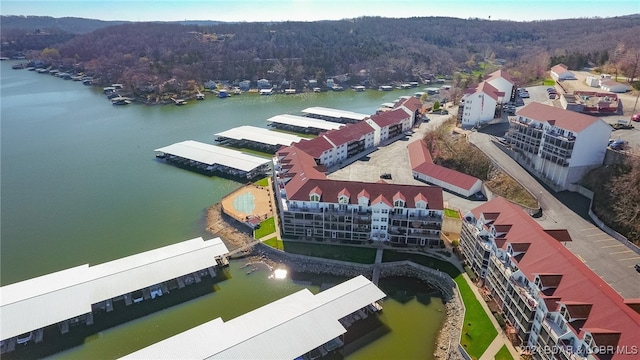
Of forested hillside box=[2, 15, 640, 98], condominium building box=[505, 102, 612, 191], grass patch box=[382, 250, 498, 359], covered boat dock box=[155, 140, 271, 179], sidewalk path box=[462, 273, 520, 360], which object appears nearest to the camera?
sidewalk path box=[462, 273, 520, 360]

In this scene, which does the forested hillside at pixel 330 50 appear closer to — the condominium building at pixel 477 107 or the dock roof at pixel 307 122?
the condominium building at pixel 477 107

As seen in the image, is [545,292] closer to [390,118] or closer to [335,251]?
[335,251]

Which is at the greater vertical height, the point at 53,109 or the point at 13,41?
the point at 13,41

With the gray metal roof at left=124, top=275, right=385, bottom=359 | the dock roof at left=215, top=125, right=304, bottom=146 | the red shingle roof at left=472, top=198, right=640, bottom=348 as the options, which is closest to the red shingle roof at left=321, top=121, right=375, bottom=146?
the dock roof at left=215, top=125, right=304, bottom=146

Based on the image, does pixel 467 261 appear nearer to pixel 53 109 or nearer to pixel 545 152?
pixel 545 152

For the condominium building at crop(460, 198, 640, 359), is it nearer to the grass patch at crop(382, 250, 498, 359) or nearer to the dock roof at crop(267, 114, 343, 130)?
the grass patch at crop(382, 250, 498, 359)

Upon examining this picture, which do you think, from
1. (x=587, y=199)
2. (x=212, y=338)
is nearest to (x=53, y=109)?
(x=212, y=338)
